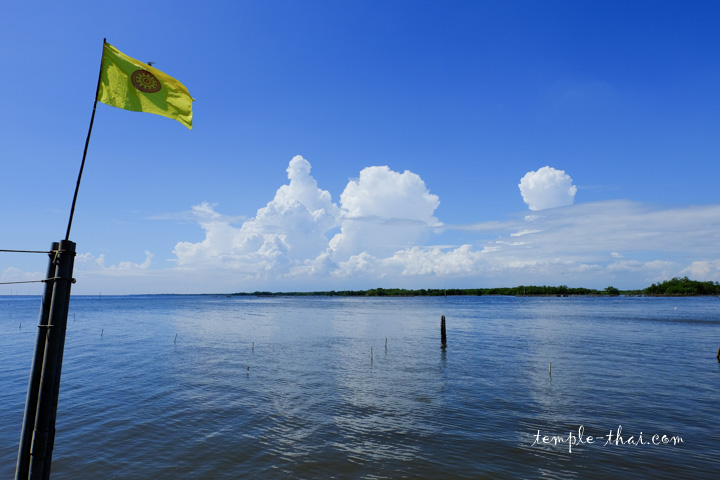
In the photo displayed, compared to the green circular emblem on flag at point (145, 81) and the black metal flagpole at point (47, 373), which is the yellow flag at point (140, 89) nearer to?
the green circular emblem on flag at point (145, 81)

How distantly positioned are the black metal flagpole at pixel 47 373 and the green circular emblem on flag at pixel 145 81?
151 inches

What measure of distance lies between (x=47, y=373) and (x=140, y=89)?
553 cm

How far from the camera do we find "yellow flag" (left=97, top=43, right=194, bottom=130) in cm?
773

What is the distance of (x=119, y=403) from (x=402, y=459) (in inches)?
622

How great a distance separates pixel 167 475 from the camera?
42.5ft

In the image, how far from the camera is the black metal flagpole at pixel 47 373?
5.57 meters

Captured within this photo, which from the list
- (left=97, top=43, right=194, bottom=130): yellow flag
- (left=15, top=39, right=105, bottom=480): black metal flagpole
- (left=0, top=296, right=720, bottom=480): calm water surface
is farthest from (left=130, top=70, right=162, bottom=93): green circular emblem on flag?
(left=0, top=296, right=720, bottom=480): calm water surface

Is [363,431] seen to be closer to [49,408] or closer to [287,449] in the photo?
[287,449]

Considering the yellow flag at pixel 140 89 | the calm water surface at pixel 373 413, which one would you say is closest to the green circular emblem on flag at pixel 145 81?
the yellow flag at pixel 140 89

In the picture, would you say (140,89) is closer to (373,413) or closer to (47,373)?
(47,373)

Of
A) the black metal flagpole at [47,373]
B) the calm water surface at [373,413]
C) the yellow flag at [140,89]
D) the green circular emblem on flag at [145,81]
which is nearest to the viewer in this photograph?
the black metal flagpole at [47,373]

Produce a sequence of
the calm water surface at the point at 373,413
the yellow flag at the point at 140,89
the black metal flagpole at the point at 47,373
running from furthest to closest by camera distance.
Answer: the calm water surface at the point at 373,413 → the yellow flag at the point at 140,89 → the black metal flagpole at the point at 47,373

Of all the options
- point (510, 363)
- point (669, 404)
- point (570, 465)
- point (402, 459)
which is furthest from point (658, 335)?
point (402, 459)

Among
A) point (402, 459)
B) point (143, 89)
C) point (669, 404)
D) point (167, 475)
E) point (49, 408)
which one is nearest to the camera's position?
point (49, 408)
